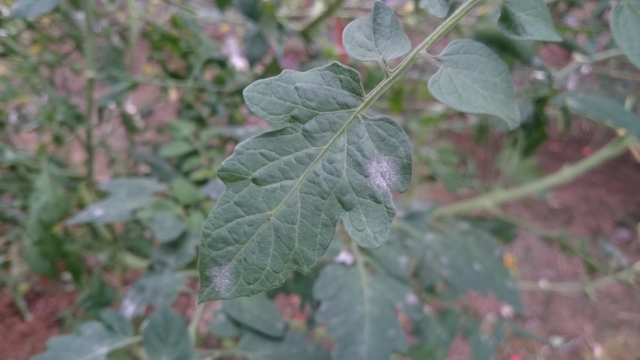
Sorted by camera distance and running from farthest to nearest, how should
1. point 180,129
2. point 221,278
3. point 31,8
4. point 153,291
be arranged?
point 180,129, point 153,291, point 31,8, point 221,278

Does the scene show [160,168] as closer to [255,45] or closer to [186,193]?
[186,193]

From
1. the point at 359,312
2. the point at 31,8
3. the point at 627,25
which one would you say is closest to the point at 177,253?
the point at 359,312

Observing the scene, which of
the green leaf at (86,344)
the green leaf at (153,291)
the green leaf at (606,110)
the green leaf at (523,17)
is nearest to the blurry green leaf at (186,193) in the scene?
the green leaf at (153,291)

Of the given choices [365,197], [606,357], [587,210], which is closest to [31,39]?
[365,197]

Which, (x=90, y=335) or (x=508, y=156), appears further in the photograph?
(x=508, y=156)

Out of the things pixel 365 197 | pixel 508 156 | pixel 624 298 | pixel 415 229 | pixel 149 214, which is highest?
pixel 365 197

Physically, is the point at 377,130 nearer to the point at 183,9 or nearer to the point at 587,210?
the point at 183,9
